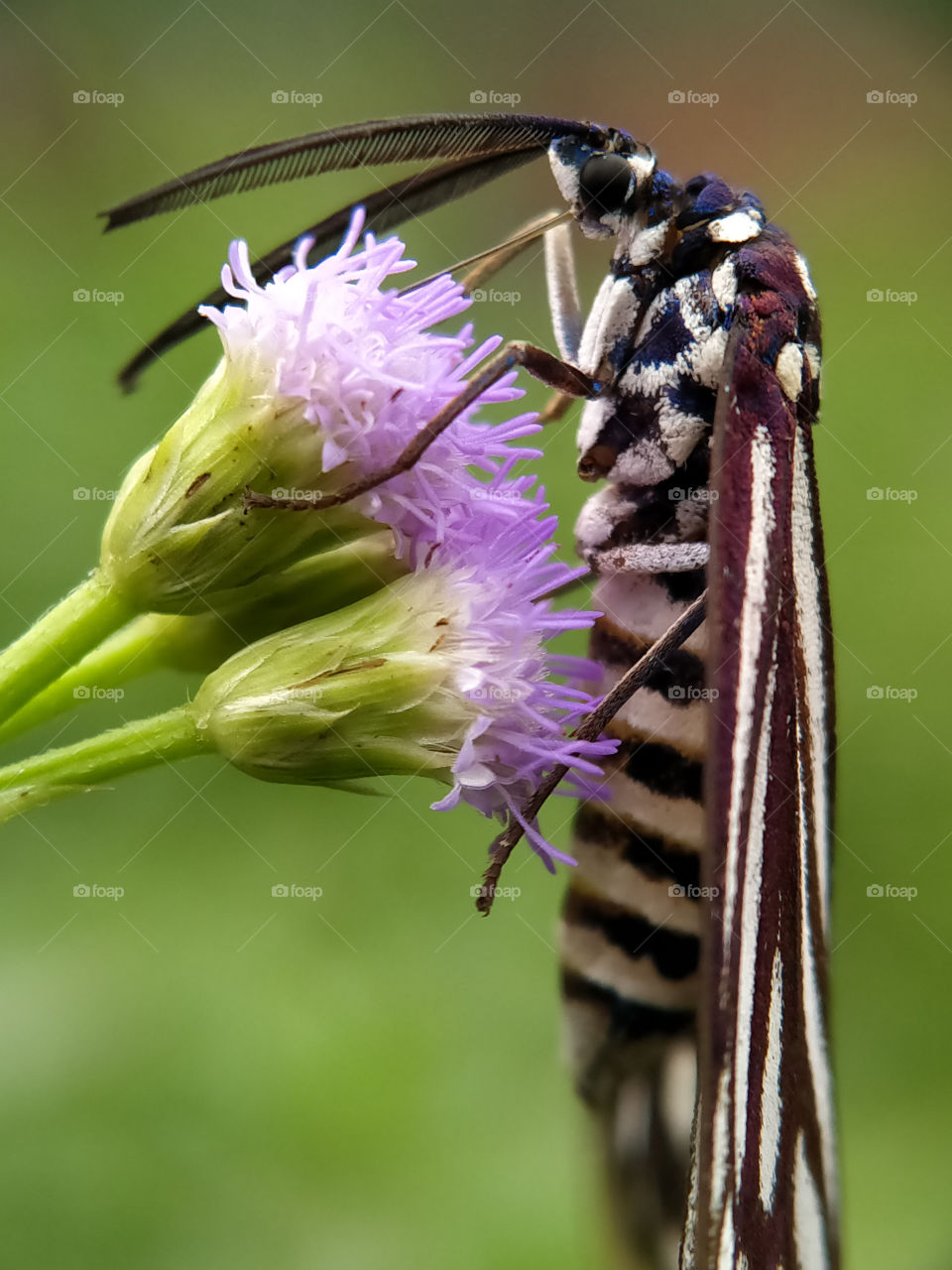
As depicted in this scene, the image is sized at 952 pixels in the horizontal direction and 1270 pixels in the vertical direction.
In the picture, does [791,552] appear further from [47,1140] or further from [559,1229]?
[47,1140]

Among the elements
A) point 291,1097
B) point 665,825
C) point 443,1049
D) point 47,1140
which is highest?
point 665,825

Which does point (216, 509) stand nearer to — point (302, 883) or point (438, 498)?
point (438, 498)

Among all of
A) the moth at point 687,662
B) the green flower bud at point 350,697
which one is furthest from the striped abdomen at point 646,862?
the green flower bud at point 350,697

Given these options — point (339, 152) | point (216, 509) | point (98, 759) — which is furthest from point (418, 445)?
point (98, 759)

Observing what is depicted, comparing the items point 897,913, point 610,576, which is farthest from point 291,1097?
point 897,913

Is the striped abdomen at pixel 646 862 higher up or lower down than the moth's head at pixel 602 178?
lower down

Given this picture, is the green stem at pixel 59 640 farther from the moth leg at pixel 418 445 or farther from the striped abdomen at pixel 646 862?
the striped abdomen at pixel 646 862

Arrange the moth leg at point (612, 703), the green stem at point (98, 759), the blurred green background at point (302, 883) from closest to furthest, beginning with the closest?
1. the green stem at point (98, 759)
2. the moth leg at point (612, 703)
3. the blurred green background at point (302, 883)
